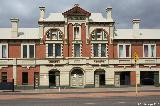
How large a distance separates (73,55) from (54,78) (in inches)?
171

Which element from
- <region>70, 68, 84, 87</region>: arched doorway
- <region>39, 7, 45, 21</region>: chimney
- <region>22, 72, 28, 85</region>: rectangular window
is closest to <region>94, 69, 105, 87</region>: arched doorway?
<region>70, 68, 84, 87</region>: arched doorway

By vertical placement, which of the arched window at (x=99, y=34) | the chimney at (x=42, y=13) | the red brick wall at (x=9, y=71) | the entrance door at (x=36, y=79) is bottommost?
the entrance door at (x=36, y=79)

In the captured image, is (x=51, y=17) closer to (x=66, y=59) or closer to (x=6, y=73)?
(x=66, y=59)

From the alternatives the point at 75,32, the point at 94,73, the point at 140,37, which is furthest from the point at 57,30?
the point at 140,37

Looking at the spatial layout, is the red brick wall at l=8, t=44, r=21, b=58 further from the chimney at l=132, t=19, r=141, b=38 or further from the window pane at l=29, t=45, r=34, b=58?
the chimney at l=132, t=19, r=141, b=38

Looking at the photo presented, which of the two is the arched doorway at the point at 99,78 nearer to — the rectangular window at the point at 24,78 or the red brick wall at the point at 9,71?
the rectangular window at the point at 24,78

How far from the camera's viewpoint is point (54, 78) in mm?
56375

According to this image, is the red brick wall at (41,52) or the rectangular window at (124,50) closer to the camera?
the red brick wall at (41,52)

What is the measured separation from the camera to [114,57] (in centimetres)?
5725

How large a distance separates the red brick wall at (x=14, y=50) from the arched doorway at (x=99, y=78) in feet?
38.1

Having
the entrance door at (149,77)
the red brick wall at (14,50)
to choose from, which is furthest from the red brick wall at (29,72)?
the entrance door at (149,77)

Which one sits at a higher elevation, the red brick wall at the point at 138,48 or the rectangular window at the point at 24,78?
the red brick wall at the point at 138,48

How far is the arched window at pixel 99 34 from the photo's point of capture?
5709cm

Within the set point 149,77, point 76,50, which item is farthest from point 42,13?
point 149,77
